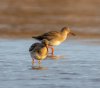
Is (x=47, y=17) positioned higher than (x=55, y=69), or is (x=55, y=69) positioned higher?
(x=47, y=17)

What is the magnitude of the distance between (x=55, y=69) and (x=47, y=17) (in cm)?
1311

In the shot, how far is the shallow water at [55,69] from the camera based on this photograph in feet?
37.2

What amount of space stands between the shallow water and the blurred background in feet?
15.5

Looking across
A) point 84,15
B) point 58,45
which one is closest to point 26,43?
point 58,45

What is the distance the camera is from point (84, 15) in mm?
27281

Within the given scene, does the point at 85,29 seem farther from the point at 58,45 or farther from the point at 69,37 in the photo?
the point at 58,45

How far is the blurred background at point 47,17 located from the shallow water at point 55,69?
472cm

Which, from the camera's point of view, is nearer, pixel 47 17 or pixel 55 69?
pixel 55 69

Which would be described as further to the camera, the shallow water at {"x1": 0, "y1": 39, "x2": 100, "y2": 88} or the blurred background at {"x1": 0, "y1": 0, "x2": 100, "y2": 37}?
the blurred background at {"x1": 0, "y1": 0, "x2": 100, "y2": 37}

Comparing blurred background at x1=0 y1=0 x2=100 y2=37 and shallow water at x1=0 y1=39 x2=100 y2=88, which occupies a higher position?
blurred background at x1=0 y1=0 x2=100 y2=37

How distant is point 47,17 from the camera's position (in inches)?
1024

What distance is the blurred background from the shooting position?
2247 centimetres

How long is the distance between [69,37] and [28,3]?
933cm

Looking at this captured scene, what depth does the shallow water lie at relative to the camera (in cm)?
1134
